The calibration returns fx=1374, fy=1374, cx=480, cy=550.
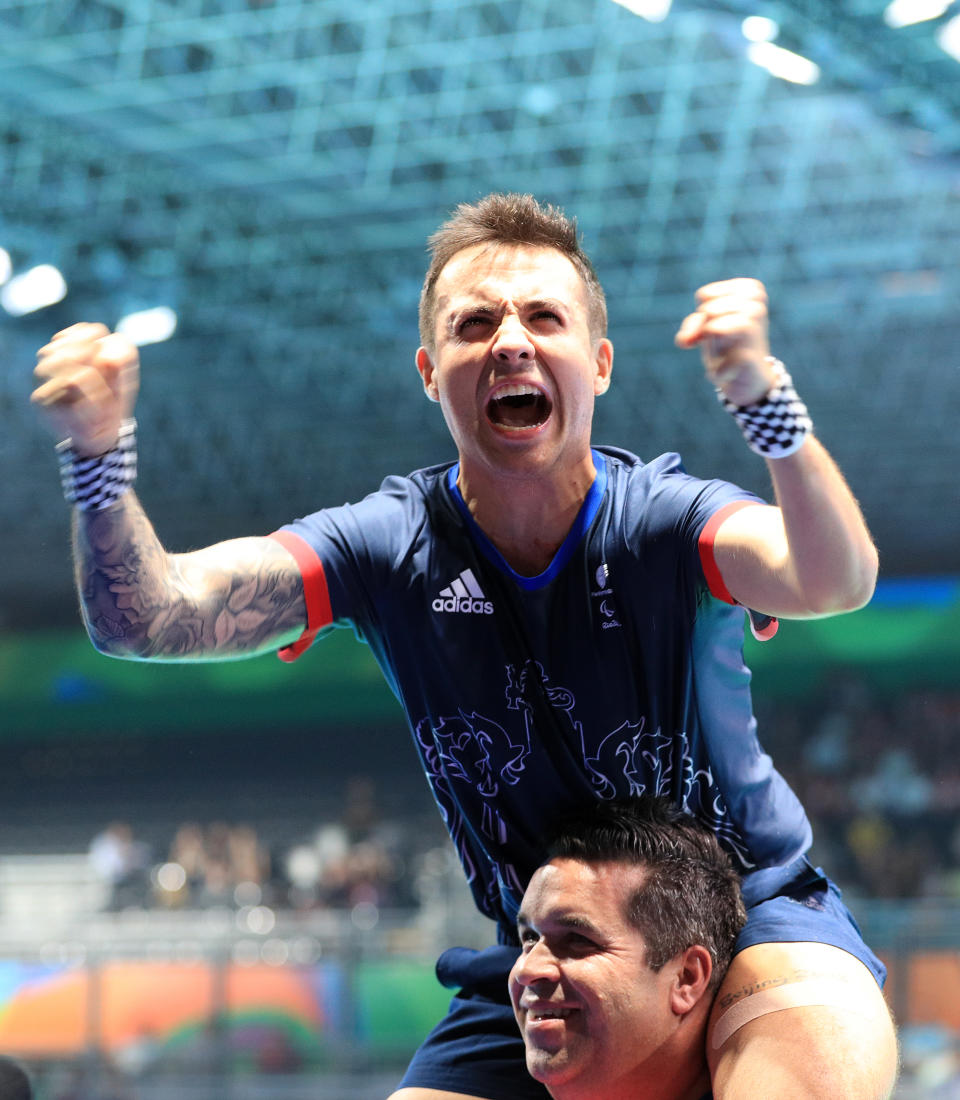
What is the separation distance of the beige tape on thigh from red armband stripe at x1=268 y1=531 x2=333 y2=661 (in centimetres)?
109

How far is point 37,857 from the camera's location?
63.3 feet

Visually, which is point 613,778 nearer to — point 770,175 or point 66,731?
point 770,175

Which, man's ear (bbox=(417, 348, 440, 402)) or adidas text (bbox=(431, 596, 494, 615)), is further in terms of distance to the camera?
man's ear (bbox=(417, 348, 440, 402))

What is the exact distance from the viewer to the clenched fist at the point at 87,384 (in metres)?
2.20

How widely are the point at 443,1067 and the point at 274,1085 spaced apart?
17.8 feet

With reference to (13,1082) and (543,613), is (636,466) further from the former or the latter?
(13,1082)

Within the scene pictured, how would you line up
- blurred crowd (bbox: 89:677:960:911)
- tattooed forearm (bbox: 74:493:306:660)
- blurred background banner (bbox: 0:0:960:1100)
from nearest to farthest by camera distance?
1. tattooed forearm (bbox: 74:493:306:660)
2. blurred background banner (bbox: 0:0:960:1100)
3. blurred crowd (bbox: 89:677:960:911)

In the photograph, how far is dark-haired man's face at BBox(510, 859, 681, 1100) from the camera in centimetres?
267

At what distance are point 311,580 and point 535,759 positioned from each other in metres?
0.57

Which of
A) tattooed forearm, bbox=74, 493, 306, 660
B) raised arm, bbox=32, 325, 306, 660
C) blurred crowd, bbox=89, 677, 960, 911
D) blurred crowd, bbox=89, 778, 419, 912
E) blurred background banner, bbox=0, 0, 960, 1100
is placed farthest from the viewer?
blurred crowd, bbox=89, 778, 419, 912

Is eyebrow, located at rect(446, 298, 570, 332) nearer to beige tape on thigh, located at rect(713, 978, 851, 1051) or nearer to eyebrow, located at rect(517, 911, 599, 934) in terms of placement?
eyebrow, located at rect(517, 911, 599, 934)

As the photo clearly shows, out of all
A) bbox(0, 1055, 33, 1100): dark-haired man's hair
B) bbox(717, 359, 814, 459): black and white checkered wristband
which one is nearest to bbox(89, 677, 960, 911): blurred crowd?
bbox(0, 1055, 33, 1100): dark-haired man's hair

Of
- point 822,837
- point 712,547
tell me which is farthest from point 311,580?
point 822,837

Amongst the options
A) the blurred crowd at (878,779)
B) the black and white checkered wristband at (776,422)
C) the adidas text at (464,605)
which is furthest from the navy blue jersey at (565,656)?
the blurred crowd at (878,779)
